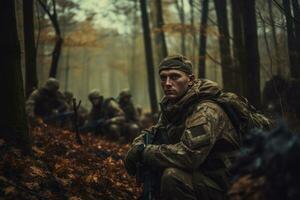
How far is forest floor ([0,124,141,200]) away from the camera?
450cm

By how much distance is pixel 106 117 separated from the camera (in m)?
11.7

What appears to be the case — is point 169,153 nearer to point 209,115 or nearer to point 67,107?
point 209,115

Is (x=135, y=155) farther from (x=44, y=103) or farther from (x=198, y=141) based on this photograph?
(x=44, y=103)

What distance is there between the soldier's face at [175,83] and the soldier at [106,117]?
6714 mm

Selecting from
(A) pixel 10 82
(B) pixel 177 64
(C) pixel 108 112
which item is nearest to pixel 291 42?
(B) pixel 177 64

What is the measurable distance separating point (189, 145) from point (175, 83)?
846 millimetres

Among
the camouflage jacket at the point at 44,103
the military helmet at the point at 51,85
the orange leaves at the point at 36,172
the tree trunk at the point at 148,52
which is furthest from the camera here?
the tree trunk at the point at 148,52

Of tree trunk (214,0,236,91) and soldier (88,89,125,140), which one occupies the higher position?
tree trunk (214,0,236,91)

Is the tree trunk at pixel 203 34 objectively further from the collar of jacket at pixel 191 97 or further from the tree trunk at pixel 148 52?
the collar of jacket at pixel 191 97

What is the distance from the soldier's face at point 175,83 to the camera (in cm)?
434

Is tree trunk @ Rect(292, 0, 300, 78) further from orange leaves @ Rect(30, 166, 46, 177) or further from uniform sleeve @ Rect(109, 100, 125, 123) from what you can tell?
uniform sleeve @ Rect(109, 100, 125, 123)

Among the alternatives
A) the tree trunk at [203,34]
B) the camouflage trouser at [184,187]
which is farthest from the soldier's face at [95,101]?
the camouflage trouser at [184,187]

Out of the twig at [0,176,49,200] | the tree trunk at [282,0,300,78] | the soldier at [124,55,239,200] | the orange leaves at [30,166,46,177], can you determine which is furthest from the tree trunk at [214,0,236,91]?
the twig at [0,176,49,200]

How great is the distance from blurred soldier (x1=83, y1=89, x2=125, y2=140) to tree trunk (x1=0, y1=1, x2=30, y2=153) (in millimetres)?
5665
